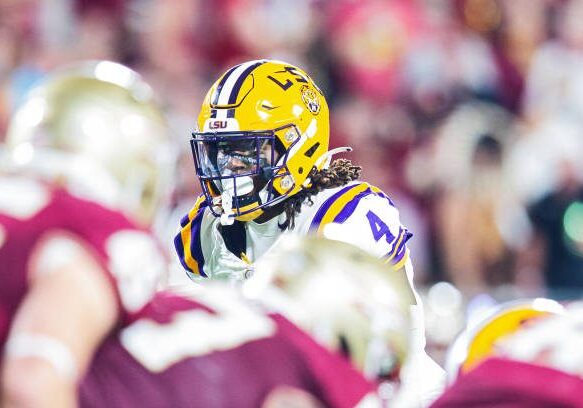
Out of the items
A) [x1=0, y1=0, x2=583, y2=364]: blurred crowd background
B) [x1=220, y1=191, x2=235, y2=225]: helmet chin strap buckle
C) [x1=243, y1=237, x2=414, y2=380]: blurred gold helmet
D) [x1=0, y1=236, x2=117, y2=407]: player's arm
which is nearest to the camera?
[x1=0, y1=236, x2=117, y2=407]: player's arm

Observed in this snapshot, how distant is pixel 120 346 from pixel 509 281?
202 inches

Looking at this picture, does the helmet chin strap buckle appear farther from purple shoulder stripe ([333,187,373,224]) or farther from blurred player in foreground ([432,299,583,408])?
blurred player in foreground ([432,299,583,408])

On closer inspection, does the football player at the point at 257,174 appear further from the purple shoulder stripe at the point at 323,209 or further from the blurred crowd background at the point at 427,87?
the blurred crowd background at the point at 427,87

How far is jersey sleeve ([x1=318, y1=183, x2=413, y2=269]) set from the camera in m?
3.98

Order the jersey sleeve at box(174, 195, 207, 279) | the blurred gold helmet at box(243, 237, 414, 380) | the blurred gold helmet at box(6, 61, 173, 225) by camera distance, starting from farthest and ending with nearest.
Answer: the jersey sleeve at box(174, 195, 207, 279)
the blurred gold helmet at box(6, 61, 173, 225)
the blurred gold helmet at box(243, 237, 414, 380)

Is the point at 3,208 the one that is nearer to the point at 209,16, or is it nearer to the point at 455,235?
the point at 455,235

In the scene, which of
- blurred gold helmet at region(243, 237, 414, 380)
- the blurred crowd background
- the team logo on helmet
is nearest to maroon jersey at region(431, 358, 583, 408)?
blurred gold helmet at region(243, 237, 414, 380)

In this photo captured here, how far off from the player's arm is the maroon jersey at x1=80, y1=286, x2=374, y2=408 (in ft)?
0.33

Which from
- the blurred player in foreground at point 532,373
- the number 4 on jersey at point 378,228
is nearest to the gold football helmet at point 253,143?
the number 4 on jersey at point 378,228

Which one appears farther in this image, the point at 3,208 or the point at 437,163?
the point at 437,163

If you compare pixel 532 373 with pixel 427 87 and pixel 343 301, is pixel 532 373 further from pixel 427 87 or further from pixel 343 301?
pixel 427 87

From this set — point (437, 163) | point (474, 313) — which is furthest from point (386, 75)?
point (474, 313)

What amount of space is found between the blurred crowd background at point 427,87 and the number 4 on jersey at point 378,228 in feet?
9.28

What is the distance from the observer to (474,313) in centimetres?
607
